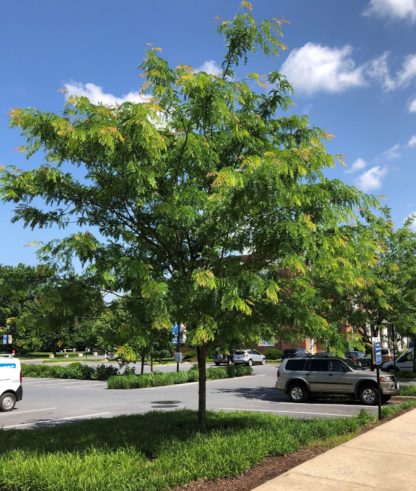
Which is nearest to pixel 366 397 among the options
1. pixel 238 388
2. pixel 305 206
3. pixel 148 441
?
pixel 238 388

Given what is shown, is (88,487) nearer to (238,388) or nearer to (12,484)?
(12,484)

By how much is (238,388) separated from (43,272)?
1742 centimetres

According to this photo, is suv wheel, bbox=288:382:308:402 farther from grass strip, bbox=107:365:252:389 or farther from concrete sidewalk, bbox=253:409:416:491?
grass strip, bbox=107:365:252:389

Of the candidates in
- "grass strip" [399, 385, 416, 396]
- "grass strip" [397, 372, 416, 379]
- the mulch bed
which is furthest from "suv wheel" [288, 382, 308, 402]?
"grass strip" [397, 372, 416, 379]

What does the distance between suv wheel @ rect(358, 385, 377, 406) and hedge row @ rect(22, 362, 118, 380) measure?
16.1 m

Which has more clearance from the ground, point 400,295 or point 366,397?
point 400,295

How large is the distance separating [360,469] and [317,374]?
1074cm

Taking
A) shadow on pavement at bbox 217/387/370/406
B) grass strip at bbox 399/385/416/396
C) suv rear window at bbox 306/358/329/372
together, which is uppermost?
suv rear window at bbox 306/358/329/372

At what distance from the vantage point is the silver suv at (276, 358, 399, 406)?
1661 centimetres

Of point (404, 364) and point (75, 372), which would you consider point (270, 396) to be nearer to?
point (404, 364)

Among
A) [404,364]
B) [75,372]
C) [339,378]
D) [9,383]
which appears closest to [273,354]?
[404,364]

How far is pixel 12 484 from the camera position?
6172mm

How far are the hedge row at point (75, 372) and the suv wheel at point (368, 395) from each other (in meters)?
16.1

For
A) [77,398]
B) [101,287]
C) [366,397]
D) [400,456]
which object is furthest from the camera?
[77,398]
